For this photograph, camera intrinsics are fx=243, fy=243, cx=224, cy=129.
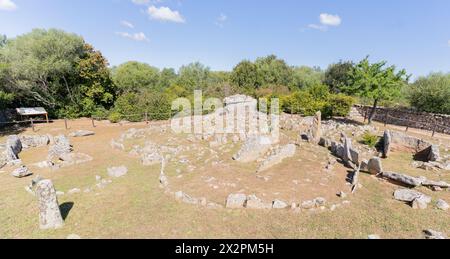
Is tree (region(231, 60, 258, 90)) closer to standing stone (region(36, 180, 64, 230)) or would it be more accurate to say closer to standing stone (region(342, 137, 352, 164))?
standing stone (region(342, 137, 352, 164))

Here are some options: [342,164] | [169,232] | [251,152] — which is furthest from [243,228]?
[342,164]

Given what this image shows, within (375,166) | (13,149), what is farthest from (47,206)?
(375,166)

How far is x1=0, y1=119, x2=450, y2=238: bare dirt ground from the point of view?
7066mm

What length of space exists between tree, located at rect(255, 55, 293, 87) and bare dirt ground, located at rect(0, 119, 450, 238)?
1159 inches

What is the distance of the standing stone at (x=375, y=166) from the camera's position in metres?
10.6

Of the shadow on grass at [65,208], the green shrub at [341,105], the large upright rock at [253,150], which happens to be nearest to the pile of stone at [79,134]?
the shadow on grass at [65,208]

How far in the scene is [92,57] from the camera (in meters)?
27.9

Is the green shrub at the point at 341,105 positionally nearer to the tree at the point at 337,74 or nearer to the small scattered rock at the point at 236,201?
the tree at the point at 337,74

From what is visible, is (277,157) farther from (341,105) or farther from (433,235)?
(341,105)

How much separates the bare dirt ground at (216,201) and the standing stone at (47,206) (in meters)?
0.26

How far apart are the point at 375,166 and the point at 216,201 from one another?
733cm

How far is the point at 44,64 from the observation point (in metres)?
24.3

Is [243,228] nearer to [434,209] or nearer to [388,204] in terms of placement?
[388,204]

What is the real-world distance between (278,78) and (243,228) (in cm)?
3780
